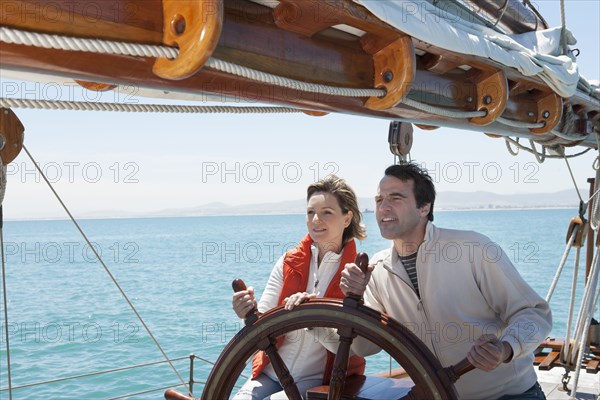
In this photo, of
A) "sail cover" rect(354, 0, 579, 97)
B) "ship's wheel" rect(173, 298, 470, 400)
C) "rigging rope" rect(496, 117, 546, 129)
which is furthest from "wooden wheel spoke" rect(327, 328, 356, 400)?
"rigging rope" rect(496, 117, 546, 129)

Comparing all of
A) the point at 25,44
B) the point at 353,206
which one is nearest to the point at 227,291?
the point at 353,206

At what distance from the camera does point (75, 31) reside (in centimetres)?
97

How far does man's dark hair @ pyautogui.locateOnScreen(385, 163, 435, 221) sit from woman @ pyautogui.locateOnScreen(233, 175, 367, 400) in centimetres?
25

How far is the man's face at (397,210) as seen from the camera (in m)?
1.94

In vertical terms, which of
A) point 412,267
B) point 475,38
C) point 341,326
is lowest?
point 341,326

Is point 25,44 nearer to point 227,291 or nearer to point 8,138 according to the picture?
point 8,138

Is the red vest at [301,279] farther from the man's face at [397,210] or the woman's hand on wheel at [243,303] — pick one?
the woman's hand on wheel at [243,303]

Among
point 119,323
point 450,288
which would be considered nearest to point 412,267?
point 450,288

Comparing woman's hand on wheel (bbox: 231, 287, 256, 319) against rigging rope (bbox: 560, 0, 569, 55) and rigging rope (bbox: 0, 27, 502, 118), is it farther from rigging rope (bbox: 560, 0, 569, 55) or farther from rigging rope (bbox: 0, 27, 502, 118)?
rigging rope (bbox: 560, 0, 569, 55)

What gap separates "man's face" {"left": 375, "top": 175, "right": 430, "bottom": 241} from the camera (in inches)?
76.4

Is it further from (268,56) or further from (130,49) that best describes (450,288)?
(130,49)

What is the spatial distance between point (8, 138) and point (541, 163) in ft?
9.60

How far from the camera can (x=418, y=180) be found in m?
2.02

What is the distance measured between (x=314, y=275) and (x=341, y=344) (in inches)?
21.3
